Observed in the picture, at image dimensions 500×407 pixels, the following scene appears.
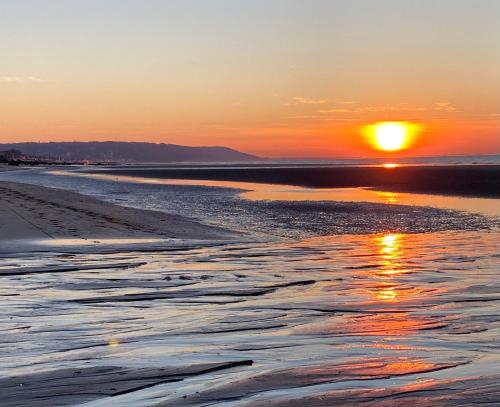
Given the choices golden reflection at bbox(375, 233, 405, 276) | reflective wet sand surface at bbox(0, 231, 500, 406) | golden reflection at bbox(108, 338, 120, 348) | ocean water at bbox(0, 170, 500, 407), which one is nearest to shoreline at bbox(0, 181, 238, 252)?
ocean water at bbox(0, 170, 500, 407)

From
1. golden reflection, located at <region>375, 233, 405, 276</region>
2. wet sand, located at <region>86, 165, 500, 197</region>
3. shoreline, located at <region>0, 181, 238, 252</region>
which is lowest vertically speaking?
shoreline, located at <region>0, 181, 238, 252</region>

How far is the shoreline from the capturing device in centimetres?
1938

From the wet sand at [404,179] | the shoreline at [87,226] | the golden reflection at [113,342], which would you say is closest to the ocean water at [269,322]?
the golden reflection at [113,342]

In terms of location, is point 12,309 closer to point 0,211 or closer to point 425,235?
point 425,235

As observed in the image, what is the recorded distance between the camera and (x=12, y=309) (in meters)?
9.49

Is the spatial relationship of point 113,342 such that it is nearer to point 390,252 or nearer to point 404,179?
point 390,252

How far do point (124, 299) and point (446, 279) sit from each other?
16.6 ft

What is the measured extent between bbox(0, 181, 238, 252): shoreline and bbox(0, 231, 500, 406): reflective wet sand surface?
4822mm

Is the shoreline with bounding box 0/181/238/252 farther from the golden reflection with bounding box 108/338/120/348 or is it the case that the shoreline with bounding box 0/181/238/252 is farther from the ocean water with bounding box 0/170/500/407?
the golden reflection with bounding box 108/338/120/348

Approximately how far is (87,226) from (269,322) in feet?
47.8

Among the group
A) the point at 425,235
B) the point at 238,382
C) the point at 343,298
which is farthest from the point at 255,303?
the point at 425,235

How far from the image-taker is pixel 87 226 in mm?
22312

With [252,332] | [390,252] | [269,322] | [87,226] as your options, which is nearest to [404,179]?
[87,226]

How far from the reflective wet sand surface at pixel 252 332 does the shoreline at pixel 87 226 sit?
4822 millimetres
